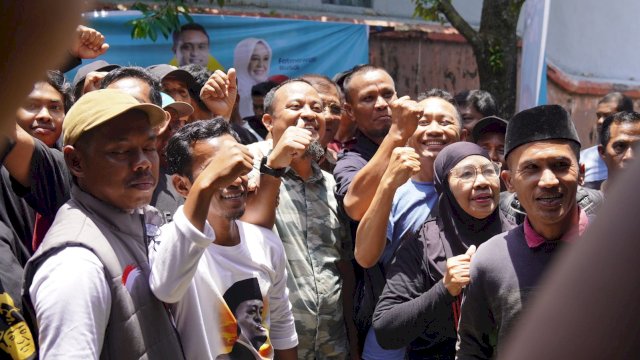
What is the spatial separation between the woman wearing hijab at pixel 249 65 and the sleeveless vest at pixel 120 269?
5.72 metres

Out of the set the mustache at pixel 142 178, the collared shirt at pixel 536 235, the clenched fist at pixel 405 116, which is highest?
the mustache at pixel 142 178

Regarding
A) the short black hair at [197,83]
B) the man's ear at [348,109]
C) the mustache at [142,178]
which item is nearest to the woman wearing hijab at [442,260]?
the man's ear at [348,109]

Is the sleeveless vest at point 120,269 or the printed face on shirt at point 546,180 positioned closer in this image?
the sleeveless vest at point 120,269

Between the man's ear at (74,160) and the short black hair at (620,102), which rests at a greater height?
the man's ear at (74,160)

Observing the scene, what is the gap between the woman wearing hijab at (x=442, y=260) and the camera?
301 centimetres

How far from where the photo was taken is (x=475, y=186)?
337cm

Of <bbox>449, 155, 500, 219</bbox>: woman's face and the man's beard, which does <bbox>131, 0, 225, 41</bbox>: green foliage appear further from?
<bbox>449, 155, 500, 219</bbox>: woman's face

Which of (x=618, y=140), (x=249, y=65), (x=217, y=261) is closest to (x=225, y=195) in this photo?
(x=217, y=261)

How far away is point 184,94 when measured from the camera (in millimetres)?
4121

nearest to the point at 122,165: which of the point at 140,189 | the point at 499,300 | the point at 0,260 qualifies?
the point at 140,189

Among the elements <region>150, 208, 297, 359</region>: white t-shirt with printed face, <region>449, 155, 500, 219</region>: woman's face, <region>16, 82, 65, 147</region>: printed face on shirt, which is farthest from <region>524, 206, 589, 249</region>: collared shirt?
<region>16, 82, 65, 147</region>: printed face on shirt

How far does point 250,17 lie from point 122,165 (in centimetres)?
612

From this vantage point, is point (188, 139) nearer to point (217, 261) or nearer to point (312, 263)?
point (217, 261)

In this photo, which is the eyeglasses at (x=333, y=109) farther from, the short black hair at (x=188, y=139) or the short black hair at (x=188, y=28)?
the short black hair at (x=188, y=28)
